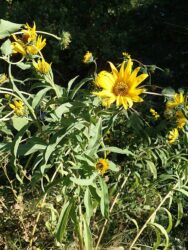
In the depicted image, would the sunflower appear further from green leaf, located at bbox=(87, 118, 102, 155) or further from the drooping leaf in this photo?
the drooping leaf

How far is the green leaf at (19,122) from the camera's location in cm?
151

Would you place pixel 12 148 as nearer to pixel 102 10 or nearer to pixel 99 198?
pixel 99 198

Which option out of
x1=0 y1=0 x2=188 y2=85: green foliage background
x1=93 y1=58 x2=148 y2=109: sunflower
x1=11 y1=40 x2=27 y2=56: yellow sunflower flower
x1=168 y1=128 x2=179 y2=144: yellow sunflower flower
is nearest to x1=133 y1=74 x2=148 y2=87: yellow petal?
x1=93 y1=58 x2=148 y2=109: sunflower

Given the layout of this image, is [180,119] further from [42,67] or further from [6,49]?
[6,49]

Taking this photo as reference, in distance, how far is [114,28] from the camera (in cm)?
421

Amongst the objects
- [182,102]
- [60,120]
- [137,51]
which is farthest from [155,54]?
[60,120]

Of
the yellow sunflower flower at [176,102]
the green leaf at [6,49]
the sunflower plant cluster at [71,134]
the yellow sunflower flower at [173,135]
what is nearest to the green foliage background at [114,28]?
the sunflower plant cluster at [71,134]

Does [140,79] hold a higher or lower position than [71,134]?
higher

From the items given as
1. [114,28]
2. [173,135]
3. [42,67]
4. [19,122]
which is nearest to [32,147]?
[19,122]

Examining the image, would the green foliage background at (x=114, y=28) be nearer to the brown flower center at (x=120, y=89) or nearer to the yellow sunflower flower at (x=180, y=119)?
the yellow sunflower flower at (x=180, y=119)

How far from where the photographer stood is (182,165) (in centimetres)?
205

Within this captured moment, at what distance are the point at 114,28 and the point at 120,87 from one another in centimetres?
292

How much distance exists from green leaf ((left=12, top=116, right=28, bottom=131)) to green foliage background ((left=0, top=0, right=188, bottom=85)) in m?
2.56

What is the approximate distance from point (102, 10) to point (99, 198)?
3043 mm
